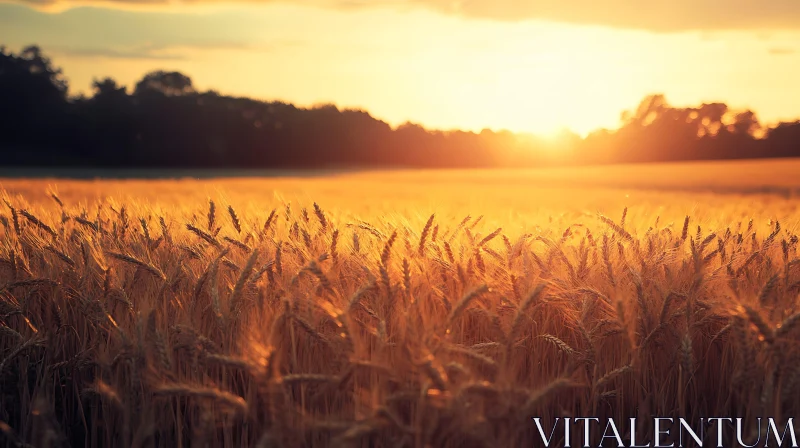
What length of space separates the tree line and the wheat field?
123ft

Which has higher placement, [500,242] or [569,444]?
[500,242]

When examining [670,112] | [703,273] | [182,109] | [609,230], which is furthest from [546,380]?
[182,109]

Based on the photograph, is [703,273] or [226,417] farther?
[703,273]

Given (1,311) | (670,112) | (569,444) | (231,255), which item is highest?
(670,112)

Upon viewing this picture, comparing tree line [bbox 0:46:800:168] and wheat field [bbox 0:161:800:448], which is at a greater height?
tree line [bbox 0:46:800:168]

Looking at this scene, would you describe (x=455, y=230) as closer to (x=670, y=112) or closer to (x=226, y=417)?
(x=226, y=417)

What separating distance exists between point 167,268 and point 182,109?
156 ft

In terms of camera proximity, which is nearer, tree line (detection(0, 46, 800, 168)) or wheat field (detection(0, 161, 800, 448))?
wheat field (detection(0, 161, 800, 448))

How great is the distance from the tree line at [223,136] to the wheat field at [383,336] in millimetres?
37359

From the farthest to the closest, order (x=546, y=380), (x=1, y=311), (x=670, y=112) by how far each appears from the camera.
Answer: (x=670, y=112) → (x=1, y=311) → (x=546, y=380)

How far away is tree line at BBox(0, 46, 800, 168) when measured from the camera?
146 feet

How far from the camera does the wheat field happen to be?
1877mm

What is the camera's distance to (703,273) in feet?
8.52

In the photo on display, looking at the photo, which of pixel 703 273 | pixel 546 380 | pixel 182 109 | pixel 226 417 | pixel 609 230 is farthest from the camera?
pixel 182 109
